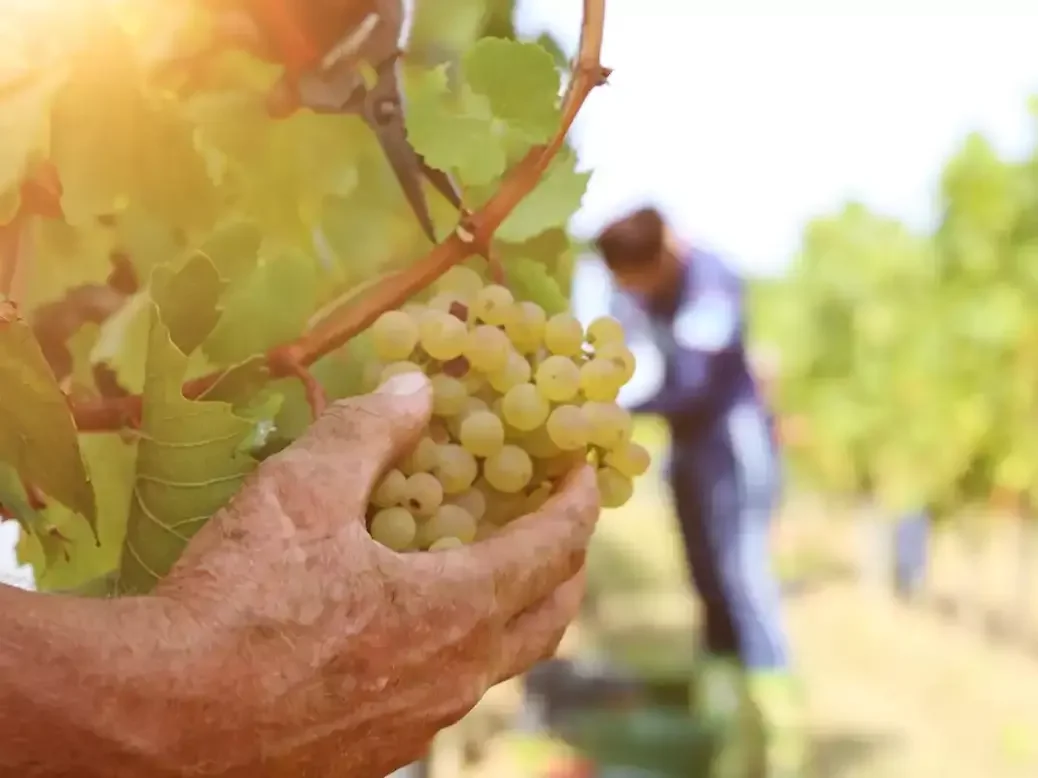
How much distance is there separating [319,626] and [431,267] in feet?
0.38

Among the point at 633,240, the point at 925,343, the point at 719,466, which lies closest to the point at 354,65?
the point at 633,240

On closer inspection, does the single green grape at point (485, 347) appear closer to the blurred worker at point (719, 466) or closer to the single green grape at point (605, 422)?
the single green grape at point (605, 422)

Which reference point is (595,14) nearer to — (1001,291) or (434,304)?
(434,304)

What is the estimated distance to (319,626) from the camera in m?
0.23

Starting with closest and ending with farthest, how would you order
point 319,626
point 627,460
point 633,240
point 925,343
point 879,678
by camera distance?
1. point 319,626
2. point 627,460
3. point 633,240
4. point 879,678
5. point 925,343

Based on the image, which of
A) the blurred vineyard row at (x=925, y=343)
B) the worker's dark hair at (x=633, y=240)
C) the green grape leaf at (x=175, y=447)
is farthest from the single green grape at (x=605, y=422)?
the blurred vineyard row at (x=925, y=343)

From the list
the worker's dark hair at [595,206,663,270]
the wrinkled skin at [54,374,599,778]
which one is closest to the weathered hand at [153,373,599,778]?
the wrinkled skin at [54,374,599,778]

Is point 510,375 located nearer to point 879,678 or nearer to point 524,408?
point 524,408

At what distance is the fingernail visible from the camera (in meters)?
0.27

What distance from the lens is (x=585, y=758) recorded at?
56.0 inches

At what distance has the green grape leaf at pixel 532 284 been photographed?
0.34 metres

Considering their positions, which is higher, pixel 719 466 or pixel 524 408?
pixel 524 408

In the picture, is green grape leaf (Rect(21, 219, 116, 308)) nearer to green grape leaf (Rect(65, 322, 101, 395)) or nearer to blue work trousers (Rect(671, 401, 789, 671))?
green grape leaf (Rect(65, 322, 101, 395))

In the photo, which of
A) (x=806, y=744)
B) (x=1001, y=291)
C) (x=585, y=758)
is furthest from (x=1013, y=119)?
(x=585, y=758)
